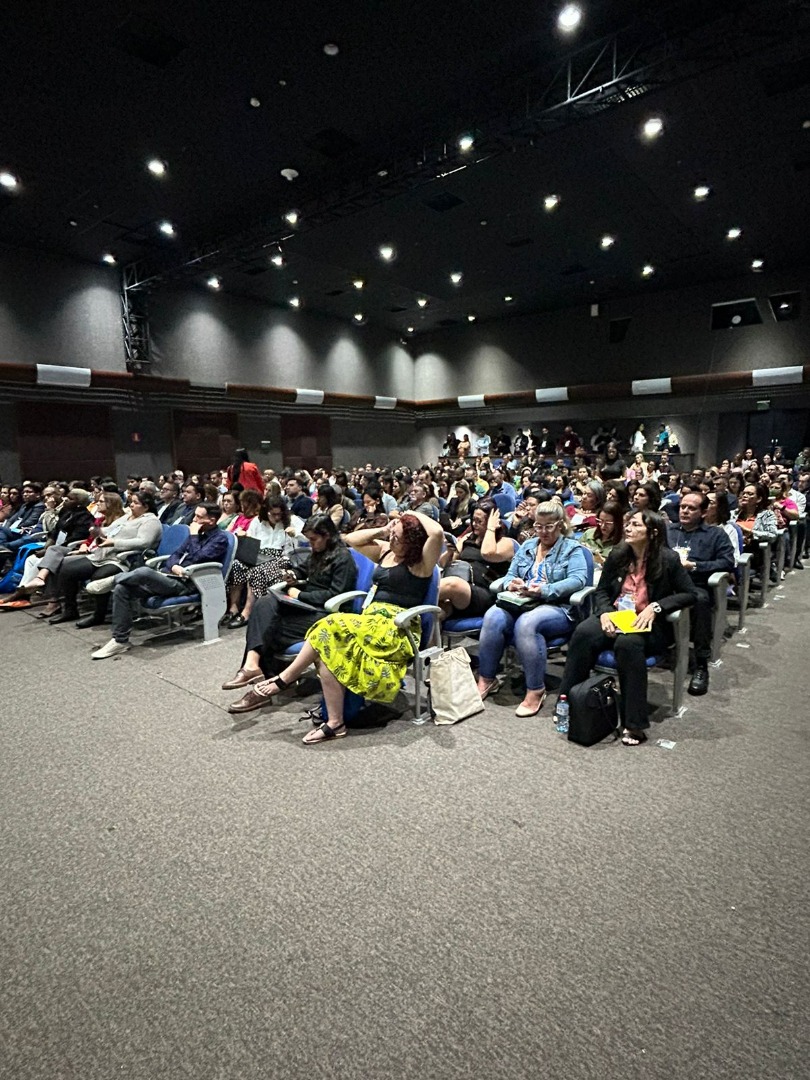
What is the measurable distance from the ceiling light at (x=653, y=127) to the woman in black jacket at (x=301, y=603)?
7.10 meters

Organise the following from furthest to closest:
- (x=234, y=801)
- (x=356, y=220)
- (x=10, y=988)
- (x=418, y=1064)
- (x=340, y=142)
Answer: (x=356, y=220) < (x=340, y=142) < (x=234, y=801) < (x=10, y=988) < (x=418, y=1064)

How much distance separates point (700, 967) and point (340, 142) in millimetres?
9313

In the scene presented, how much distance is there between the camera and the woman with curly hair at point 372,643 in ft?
9.94

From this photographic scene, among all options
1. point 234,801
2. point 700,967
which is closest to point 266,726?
point 234,801

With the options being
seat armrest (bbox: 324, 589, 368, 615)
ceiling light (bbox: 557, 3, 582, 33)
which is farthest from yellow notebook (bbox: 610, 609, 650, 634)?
ceiling light (bbox: 557, 3, 582, 33)

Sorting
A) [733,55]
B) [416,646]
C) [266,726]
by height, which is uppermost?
[733,55]

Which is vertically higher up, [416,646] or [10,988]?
[416,646]

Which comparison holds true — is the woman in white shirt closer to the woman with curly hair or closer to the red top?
the woman with curly hair

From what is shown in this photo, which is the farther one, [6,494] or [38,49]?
[6,494]

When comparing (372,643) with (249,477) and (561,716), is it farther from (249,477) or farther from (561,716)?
(249,477)

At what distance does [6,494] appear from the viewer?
9320mm

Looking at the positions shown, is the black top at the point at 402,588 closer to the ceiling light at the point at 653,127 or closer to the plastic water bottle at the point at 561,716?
the plastic water bottle at the point at 561,716

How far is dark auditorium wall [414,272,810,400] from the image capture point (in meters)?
14.6

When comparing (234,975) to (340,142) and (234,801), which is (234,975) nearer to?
(234,801)
